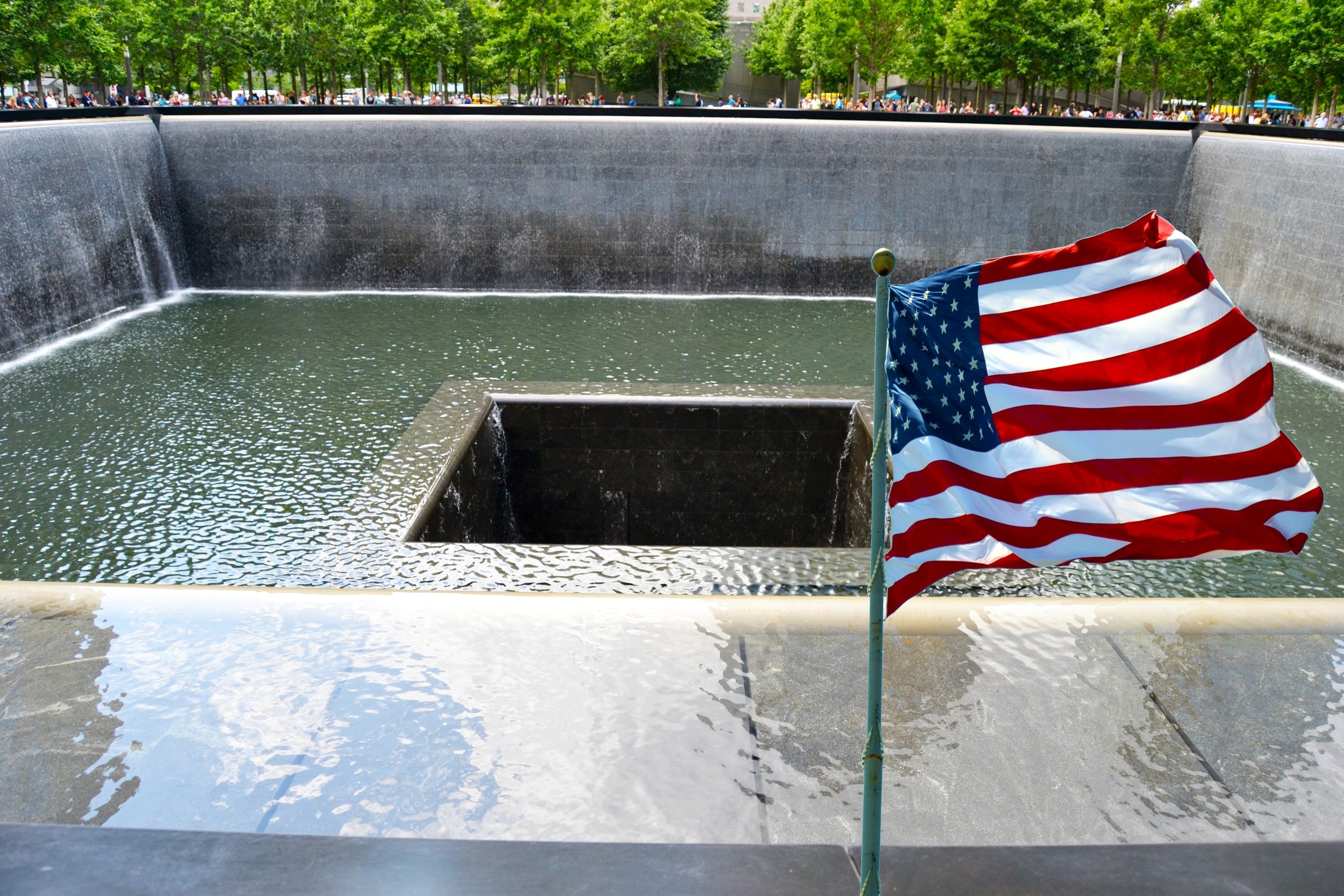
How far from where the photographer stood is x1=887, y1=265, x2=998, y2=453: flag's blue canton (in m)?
2.57

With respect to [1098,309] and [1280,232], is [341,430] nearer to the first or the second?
[1098,309]

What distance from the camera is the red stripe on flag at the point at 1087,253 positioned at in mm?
2531

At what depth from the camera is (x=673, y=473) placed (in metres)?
8.09

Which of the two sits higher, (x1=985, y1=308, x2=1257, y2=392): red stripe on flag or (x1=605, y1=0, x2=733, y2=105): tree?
A: (x1=605, y1=0, x2=733, y2=105): tree

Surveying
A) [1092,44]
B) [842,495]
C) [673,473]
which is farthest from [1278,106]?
[673,473]

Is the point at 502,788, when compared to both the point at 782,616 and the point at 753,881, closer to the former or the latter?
the point at 753,881

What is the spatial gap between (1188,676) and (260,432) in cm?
672

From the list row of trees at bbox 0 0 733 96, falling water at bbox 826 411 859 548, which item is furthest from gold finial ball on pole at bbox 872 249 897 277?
row of trees at bbox 0 0 733 96

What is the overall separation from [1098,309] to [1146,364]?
0.18 meters

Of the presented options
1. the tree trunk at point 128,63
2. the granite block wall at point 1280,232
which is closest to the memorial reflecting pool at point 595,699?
the granite block wall at point 1280,232

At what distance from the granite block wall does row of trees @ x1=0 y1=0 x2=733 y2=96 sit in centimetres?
2328

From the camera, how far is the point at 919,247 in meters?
15.4

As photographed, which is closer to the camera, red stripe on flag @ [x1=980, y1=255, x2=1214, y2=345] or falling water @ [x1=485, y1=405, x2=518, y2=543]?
red stripe on flag @ [x1=980, y1=255, x2=1214, y2=345]

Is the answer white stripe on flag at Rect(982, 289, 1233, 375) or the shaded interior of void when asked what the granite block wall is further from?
white stripe on flag at Rect(982, 289, 1233, 375)
